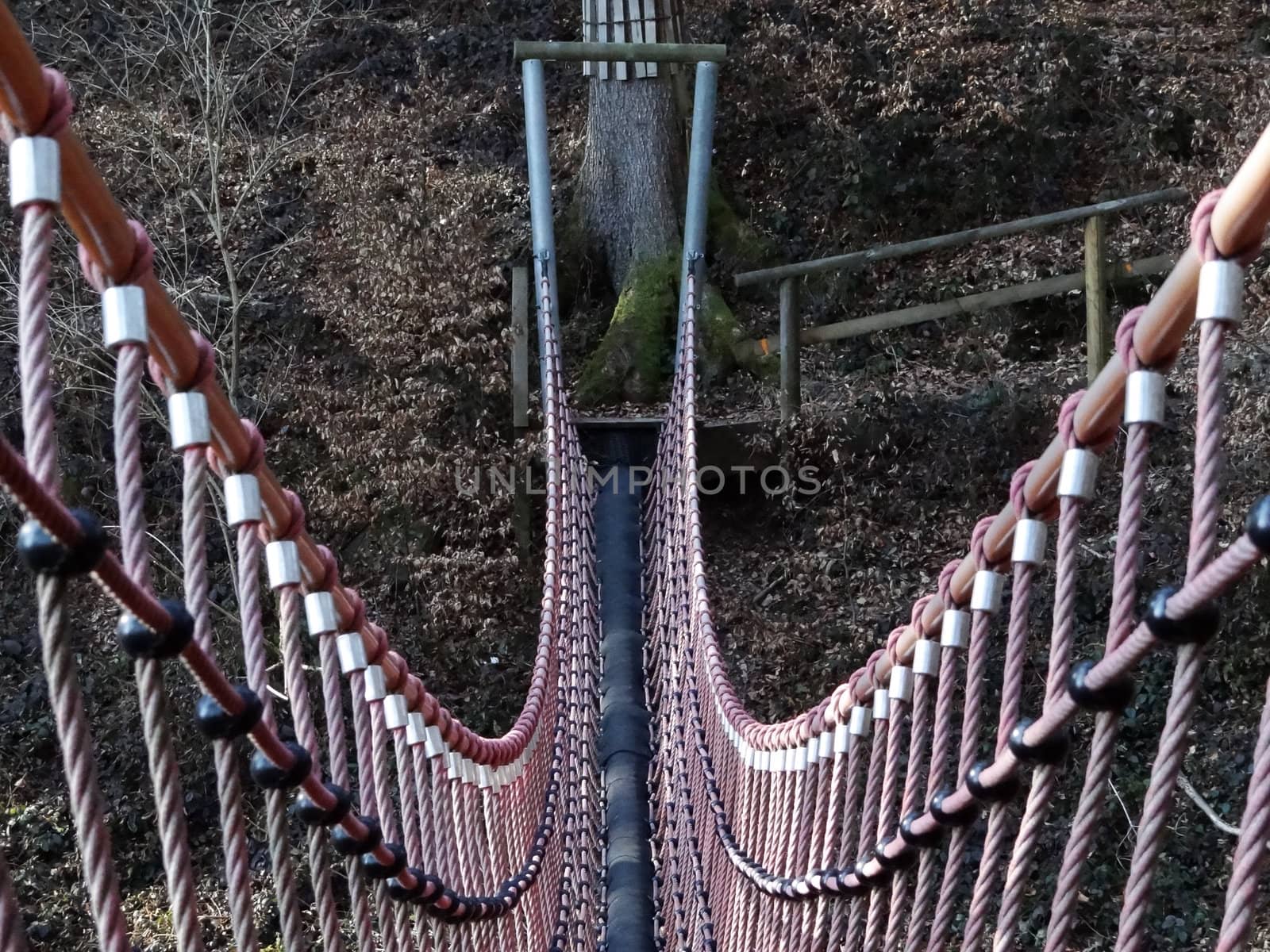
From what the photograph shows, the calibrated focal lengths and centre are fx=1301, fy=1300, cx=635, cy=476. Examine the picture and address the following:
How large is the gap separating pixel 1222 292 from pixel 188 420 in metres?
0.83

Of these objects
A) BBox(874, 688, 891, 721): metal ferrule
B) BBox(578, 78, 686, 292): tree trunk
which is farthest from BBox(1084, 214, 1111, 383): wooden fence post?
BBox(874, 688, 891, 721): metal ferrule

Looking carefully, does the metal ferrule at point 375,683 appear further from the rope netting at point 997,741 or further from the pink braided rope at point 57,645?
the pink braided rope at point 57,645

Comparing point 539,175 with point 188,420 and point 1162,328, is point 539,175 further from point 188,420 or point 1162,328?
point 1162,328

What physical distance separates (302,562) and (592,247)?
5684 mm

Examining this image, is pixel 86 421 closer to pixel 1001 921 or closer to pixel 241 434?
pixel 241 434

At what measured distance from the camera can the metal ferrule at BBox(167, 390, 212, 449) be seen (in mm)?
1127

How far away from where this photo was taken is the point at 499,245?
6.57m

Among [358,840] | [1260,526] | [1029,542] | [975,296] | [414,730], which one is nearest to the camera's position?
[1260,526]

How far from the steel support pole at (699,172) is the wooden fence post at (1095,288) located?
57.1 inches

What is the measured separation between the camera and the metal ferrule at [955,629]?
1.48 metres

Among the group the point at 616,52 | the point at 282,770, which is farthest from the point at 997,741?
the point at 616,52

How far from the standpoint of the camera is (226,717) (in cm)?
109

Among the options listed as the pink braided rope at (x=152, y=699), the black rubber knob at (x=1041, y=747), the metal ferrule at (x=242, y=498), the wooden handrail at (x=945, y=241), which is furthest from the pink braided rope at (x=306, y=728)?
the wooden handrail at (x=945, y=241)

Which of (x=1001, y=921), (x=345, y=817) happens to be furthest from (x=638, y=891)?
(x=1001, y=921)
